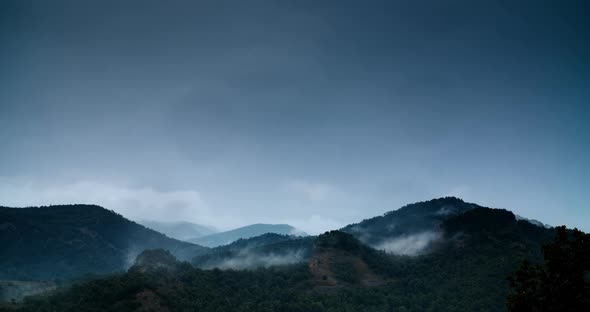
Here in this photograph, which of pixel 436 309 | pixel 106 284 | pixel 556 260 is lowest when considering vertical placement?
pixel 436 309

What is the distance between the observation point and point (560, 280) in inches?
1106

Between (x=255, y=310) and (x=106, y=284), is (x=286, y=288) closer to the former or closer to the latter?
A: (x=255, y=310)

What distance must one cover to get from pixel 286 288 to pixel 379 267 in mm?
54798

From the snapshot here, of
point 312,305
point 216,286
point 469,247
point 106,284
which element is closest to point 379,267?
point 469,247

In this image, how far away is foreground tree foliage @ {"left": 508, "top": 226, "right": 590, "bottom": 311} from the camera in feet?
88.6

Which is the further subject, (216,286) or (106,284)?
(216,286)

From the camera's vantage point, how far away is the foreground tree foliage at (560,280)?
88.6 ft

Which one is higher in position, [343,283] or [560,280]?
[560,280]

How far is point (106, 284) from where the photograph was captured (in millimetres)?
115500

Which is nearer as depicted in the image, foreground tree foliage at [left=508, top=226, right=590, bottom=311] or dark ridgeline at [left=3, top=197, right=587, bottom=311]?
foreground tree foliage at [left=508, top=226, right=590, bottom=311]

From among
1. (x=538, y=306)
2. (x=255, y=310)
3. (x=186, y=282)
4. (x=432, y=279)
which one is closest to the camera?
(x=538, y=306)

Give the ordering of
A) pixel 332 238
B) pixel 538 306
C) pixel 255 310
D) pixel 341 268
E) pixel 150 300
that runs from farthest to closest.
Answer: pixel 332 238
pixel 341 268
pixel 255 310
pixel 150 300
pixel 538 306

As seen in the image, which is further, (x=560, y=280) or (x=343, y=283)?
(x=343, y=283)

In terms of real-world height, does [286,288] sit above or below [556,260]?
below
